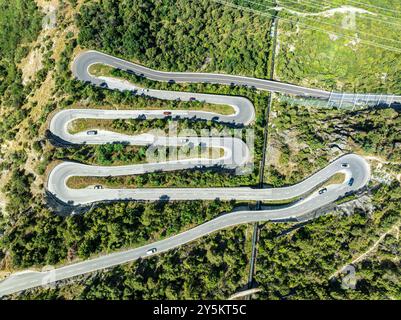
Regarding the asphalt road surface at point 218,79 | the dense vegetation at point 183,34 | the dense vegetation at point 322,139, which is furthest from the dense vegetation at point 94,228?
the dense vegetation at point 183,34

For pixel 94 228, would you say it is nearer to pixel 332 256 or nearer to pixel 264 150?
pixel 264 150

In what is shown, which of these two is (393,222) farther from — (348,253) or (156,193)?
(156,193)

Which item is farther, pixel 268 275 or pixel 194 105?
pixel 194 105

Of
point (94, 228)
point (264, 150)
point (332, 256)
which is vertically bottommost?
point (332, 256)

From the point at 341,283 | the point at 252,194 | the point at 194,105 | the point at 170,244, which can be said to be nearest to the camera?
the point at 341,283

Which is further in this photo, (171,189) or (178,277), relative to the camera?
(171,189)

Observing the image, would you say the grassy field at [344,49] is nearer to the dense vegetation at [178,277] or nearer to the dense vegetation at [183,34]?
the dense vegetation at [183,34]

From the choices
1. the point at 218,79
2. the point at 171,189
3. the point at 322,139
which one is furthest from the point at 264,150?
the point at 171,189

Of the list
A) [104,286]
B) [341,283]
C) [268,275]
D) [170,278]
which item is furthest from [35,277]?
[341,283]
